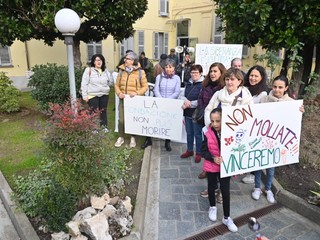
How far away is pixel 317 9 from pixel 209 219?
3655 mm

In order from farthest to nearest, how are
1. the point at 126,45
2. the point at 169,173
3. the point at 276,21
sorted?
1. the point at 126,45
2. the point at 276,21
3. the point at 169,173

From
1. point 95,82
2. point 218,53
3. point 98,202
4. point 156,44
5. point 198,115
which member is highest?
point 156,44

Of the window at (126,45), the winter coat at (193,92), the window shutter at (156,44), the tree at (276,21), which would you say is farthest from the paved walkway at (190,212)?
the window shutter at (156,44)

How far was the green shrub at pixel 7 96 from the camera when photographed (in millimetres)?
7211

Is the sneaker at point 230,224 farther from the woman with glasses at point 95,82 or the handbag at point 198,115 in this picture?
the woman with glasses at point 95,82

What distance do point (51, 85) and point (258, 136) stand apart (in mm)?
5285

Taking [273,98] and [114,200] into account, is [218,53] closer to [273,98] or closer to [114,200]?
[273,98]

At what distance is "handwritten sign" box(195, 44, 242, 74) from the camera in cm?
594

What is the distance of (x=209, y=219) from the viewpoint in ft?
10.2

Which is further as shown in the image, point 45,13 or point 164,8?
point 164,8

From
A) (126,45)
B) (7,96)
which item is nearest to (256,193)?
(7,96)

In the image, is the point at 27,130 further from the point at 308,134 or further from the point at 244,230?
the point at 308,134

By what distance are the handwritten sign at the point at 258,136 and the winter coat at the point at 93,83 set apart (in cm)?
306

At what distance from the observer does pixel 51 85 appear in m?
6.52
